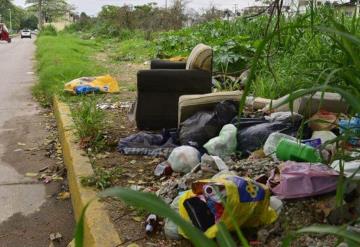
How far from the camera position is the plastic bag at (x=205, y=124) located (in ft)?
14.4

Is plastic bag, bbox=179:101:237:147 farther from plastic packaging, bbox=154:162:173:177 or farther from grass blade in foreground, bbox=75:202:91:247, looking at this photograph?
grass blade in foreground, bbox=75:202:91:247

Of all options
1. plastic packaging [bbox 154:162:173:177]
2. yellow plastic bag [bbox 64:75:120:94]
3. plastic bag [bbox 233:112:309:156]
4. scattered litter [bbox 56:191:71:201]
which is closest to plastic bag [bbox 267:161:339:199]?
plastic packaging [bbox 154:162:173:177]

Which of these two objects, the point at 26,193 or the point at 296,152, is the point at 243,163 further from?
the point at 26,193

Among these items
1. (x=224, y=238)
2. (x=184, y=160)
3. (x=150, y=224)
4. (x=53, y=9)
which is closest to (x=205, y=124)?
(x=184, y=160)

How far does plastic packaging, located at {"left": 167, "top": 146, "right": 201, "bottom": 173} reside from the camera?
375 centimetres

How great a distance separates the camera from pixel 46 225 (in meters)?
3.50

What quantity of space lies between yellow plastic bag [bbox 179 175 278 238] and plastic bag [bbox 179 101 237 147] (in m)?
1.74

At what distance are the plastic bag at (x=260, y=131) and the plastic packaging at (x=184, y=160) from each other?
0.50 m

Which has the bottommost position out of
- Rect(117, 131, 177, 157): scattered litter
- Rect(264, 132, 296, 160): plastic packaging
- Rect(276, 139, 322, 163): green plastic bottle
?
Rect(117, 131, 177, 157): scattered litter

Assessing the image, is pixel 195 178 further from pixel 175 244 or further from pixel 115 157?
A: pixel 115 157

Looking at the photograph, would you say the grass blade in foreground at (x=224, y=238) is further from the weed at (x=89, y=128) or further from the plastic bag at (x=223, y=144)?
the weed at (x=89, y=128)

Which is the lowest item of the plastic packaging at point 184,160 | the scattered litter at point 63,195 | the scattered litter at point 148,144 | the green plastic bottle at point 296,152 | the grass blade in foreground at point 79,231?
the scattered litter at point 63,195

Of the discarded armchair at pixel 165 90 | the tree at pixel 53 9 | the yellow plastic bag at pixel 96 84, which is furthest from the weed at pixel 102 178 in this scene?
the tree at pixel 53 9

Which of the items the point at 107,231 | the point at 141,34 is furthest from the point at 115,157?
the point at 141,34
